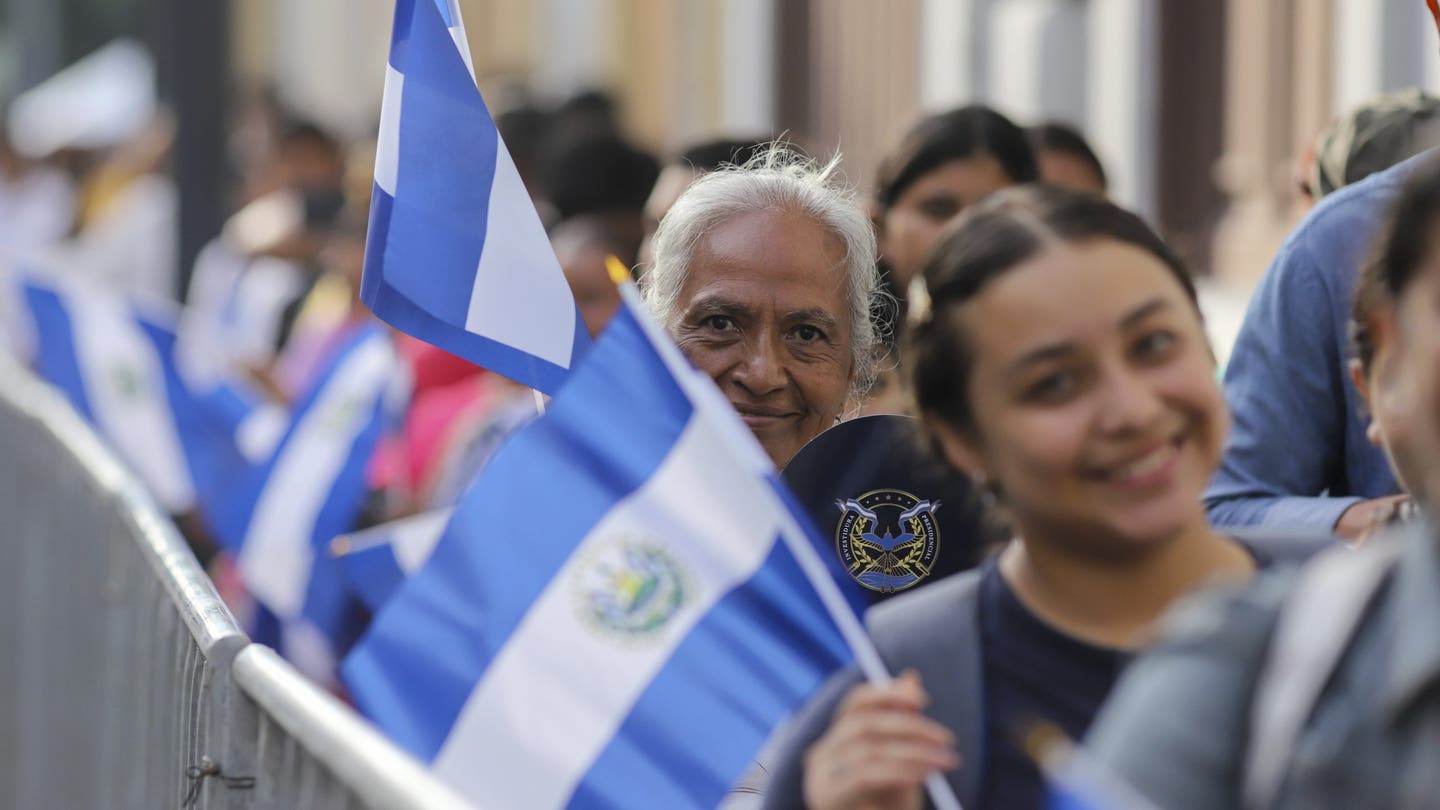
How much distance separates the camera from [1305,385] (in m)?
4.15

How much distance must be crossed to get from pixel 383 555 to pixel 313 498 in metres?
1.99

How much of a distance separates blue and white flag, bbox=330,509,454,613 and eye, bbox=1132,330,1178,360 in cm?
383

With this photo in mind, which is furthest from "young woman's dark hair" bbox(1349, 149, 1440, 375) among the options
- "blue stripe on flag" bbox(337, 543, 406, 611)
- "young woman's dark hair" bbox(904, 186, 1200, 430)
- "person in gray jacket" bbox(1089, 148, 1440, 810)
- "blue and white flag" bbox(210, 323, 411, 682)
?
"blue and white flag" bbox(210, 323, 411, 682)

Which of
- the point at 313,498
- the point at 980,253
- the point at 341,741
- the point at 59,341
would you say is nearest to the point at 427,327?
the point at 341,741

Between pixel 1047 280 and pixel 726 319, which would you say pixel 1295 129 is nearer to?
pixel 726 319

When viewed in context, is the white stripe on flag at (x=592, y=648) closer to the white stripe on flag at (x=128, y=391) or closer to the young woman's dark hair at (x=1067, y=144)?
the young woman's dark hair at (x=1067, y=144)

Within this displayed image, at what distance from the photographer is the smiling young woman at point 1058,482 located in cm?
272

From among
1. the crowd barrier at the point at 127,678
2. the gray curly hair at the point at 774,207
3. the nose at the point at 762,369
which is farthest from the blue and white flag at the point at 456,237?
the crowd barrier at the point at 127,678

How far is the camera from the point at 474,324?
445 centimetres

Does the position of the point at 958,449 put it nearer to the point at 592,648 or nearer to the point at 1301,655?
the point at 592,648

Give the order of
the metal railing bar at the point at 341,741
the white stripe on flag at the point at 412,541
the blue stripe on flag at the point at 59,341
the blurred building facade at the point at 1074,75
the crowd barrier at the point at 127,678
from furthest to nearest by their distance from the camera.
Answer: the blue stripe on flag at the point at 59,341 < the blurred building facade at the point at 1074,75 < the white stripe on flag at the point at 412,541 < the crowd barrier at the point at 127,678 < the metal railing bar at the point at 341,741

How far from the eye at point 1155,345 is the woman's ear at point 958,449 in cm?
21

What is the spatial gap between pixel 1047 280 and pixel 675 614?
0.61m

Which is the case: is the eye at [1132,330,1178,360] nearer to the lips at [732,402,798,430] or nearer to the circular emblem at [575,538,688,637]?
the circular emblem at [575,538,688,637]
